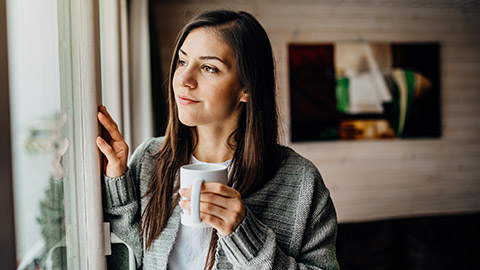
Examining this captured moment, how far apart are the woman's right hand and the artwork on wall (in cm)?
231

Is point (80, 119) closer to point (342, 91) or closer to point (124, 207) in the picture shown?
point (124, 207)

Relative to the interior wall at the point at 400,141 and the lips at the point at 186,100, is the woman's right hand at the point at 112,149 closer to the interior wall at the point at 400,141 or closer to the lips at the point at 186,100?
the lips at the point at 186,100

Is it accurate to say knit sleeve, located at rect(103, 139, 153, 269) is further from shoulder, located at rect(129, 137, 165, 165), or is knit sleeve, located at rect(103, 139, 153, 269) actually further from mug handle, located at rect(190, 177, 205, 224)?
mug handle, located at rect(190, 177, 205, 224)

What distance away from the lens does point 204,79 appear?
3.03 feet

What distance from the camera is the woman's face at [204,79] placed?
92 cm

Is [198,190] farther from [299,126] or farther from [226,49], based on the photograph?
[299,126]

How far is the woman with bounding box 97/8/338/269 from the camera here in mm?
909

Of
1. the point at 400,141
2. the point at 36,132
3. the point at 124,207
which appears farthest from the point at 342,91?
the point at 36,132

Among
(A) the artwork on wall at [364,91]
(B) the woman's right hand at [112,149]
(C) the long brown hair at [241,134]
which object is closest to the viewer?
(B) the woman's right hand at [112,149]

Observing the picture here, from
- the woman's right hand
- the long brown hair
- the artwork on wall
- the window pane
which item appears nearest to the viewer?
the window pane

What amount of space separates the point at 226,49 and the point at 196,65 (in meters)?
0.09

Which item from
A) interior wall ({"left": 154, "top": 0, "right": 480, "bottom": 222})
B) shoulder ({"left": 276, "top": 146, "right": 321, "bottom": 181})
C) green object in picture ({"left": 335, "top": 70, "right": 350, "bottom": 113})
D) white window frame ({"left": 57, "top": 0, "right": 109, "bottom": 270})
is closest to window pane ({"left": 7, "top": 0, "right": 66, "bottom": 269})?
white window frame ({"left": 57, "top": 0, "right": 109, "bottom": 270})

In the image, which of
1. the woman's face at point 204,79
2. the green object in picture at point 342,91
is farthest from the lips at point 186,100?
the green object in picture at point 342,91

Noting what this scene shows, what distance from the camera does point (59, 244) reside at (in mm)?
756
